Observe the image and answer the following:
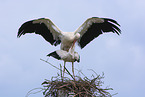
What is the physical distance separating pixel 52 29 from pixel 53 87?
142cm

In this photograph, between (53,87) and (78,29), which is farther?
(78,29)

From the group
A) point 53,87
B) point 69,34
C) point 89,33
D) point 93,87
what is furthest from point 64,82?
point 89,33

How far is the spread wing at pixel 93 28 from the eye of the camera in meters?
5.38

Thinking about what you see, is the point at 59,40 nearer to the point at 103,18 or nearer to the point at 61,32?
the point at 61,32

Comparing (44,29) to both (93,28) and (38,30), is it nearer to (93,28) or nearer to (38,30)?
(38,30)

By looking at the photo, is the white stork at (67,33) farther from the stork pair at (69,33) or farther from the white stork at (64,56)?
the white stork at (64,56)

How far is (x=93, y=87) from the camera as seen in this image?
14.8 feet

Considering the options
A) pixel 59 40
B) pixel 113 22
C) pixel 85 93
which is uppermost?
pixel 113 22

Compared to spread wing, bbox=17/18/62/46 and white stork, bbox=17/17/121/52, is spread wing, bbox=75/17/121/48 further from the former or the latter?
spread wing, bbox=17/18/62/46

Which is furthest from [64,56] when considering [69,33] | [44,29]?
[44,29]

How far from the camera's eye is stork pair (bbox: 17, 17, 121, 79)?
16.9ft

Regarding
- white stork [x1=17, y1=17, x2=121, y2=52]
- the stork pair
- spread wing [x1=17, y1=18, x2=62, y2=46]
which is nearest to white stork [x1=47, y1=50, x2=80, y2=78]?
the stork pair

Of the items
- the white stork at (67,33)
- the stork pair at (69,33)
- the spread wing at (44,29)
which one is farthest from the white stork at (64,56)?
the spread wing at (44,29)

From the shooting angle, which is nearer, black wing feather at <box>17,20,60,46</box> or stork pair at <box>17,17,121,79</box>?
stork pair at <box>17,17,121,79</box>
